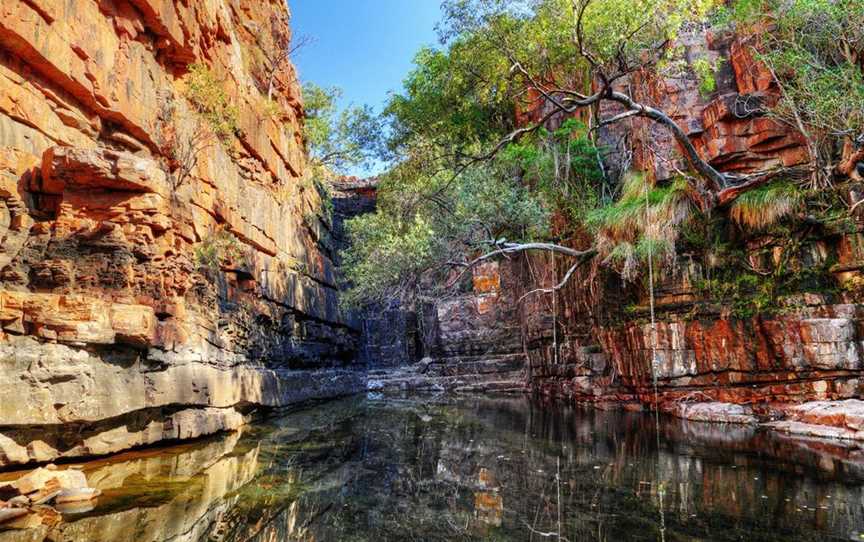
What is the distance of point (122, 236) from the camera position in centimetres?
706

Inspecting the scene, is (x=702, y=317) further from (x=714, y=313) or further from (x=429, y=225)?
(x=429, y=225)

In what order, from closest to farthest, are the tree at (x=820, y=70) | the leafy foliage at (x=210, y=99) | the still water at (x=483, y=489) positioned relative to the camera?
the still water at (x=483, y=489) → the tree at (x=820, y=70) → the leafy foliage at (x=210, y=99)

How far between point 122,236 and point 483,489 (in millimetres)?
5885

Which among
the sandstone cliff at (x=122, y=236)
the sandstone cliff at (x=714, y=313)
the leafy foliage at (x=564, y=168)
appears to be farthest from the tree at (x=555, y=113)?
the sandstone cliff at (x=122, y=236)

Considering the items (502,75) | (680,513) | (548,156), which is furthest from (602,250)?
(680,513)

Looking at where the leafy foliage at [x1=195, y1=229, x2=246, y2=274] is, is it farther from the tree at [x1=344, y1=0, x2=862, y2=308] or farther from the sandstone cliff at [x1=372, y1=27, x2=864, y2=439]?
the sandstone cliff at [x1=372, y1=27, x2=864, y2=439]

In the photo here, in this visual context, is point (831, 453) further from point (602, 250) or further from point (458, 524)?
point (602, 250)

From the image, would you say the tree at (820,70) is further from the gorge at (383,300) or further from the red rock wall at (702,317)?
the red rock wall at (702,317)

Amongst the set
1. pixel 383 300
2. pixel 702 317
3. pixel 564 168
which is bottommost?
pixel 702 317

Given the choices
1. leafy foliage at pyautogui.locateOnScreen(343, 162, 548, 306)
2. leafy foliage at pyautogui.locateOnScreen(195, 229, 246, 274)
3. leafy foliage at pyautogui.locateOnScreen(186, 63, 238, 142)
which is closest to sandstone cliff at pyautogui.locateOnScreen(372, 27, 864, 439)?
leafy foliage at pyautogui.locateOnScreen(343, 162, 548, 306)

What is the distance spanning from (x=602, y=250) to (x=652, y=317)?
1.99 meters

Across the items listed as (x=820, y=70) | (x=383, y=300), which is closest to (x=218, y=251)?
(x=383, y=300)

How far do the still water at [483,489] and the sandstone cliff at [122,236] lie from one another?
2.66ft

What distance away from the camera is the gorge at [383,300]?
4.28m
